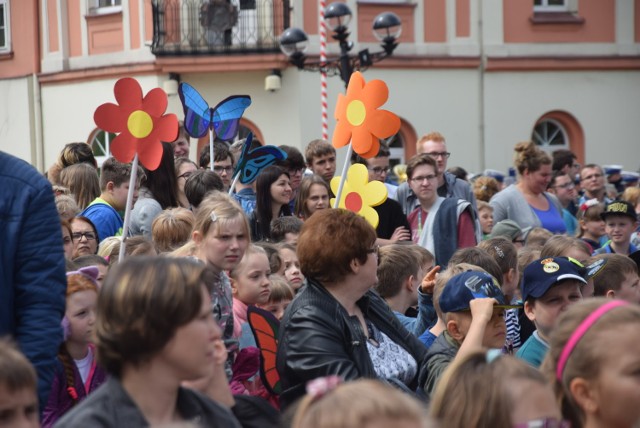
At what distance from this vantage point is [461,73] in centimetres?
2366

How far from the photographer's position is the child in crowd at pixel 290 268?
7109 mm

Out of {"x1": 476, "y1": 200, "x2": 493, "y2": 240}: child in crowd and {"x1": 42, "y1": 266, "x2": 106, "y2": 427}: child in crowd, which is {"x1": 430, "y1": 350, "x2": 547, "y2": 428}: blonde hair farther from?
{"x1": 476, "y1": 200, "x2": 493, "y2": 240}: child in crowd

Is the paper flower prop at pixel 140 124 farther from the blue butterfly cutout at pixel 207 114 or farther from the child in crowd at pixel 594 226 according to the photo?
the child in crowd at pixel 594 226

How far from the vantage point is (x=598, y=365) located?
3.65m

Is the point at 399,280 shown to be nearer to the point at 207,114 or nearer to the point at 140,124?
the point at 140,124

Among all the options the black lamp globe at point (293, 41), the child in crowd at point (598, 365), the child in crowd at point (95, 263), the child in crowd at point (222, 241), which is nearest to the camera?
the child in crowd at point (598, 365)

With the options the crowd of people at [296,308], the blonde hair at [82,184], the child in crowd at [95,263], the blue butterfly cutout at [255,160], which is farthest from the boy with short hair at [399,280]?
the blonde hair at [82,184]

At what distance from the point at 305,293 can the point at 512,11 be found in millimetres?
19911

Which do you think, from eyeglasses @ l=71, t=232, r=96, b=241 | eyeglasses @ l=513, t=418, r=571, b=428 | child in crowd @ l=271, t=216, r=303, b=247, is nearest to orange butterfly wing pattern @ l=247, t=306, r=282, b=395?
eyeglasses @ l=513, t=418, r=571, b=428

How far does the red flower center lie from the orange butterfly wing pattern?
84.9 inches

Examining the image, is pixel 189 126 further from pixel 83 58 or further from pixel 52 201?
pixel 83 58

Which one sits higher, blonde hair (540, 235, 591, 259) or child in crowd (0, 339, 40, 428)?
child in crowd (0, 339, 40, 428)

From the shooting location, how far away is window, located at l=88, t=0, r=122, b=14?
2361 cm

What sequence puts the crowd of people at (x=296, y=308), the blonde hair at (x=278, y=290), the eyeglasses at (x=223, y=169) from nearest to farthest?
the crowd of people at (x=296, y=308), the blonde hair at (x=278, y=290), the eyeglasses at (x=223, y=169)
